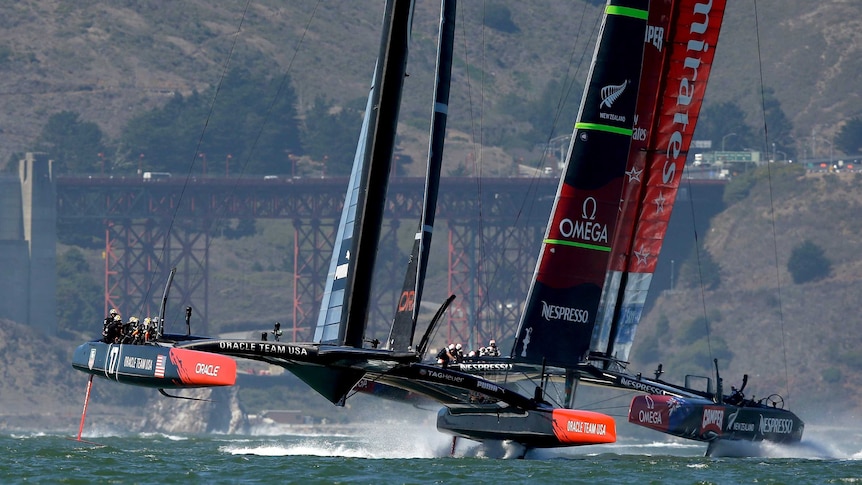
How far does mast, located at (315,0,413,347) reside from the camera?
2569 cm

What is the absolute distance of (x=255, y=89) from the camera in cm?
14012

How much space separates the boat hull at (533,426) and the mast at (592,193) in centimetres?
174

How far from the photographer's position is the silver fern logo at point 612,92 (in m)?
30.7

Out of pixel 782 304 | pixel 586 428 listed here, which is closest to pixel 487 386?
pixel 586 428

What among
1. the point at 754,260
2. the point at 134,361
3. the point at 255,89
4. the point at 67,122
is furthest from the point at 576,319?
the point at 255,89

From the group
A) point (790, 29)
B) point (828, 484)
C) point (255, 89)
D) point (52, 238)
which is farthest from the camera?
point (790, 29)

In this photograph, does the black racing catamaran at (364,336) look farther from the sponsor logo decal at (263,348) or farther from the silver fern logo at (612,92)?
the silver fern logo at (612,92)

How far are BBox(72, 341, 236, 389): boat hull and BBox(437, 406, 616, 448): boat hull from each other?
5.66 meters

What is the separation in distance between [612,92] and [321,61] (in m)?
142

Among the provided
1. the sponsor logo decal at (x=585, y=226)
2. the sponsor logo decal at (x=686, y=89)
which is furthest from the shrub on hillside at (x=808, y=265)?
the sponsor logo decal at (x=585, y=226)

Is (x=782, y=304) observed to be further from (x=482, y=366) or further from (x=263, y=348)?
(x=263, y=348)

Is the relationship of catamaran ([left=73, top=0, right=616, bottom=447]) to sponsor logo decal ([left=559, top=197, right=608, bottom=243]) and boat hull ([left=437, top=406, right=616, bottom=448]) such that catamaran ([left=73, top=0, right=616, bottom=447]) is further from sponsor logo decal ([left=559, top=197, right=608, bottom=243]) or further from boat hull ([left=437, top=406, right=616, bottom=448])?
sponsor logo decal ([left=559, top=197, right=608, bottom=243])

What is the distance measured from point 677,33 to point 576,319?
6412 millimetres

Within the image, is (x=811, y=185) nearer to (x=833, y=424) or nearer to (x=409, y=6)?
(x=833, y=424)
